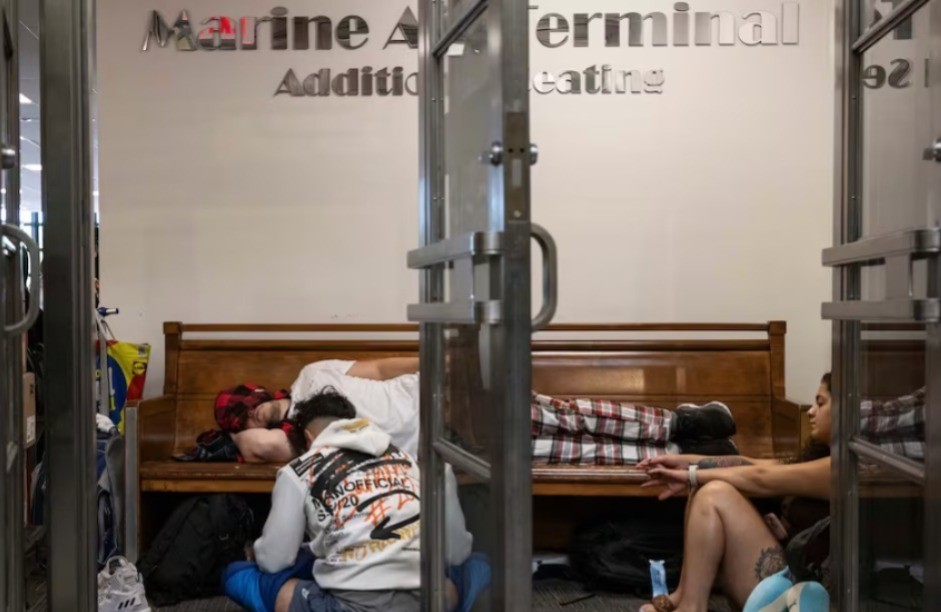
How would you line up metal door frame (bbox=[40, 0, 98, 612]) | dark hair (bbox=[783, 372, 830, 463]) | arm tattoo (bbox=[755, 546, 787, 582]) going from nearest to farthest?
1. metal door frame (bbox=[40, 0, 98, 612])
2. arm tattoo (bbox=[755, 546, 787, 582])
3. dark hair (bbox=[783, 372, 830, 463])

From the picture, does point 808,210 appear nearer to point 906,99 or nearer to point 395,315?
point 395,315

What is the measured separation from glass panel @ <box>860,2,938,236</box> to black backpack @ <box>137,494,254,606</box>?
267cm

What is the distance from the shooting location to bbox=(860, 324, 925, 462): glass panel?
2160 mm

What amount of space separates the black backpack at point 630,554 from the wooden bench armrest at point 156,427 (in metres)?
1.74

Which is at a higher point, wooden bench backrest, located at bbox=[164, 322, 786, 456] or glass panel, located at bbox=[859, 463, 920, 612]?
wooden bench backrest, located at bbox=[164, 322, 786, 456]

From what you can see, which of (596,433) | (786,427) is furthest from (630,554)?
(786,427)

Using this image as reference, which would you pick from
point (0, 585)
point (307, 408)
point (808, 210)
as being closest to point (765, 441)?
point (808, 210)

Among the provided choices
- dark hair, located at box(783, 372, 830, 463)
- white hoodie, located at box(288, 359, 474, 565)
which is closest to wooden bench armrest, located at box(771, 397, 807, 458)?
dark hair, located at box(783, 372, 830, 463)

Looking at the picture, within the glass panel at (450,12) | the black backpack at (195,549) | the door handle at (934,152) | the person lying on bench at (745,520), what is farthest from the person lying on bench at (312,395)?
the door handle at (934,152)

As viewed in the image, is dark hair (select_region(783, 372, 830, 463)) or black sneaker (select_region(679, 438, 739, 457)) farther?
black sneaker (select_region(679, 438, 739, 457))

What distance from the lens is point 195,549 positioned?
4176mm

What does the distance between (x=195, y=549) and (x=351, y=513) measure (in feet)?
4.21

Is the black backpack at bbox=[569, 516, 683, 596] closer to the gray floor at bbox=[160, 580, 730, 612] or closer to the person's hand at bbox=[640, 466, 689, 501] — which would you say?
the gray floor at bbox=[160, 580, 730, 612]

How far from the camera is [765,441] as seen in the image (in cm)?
488
